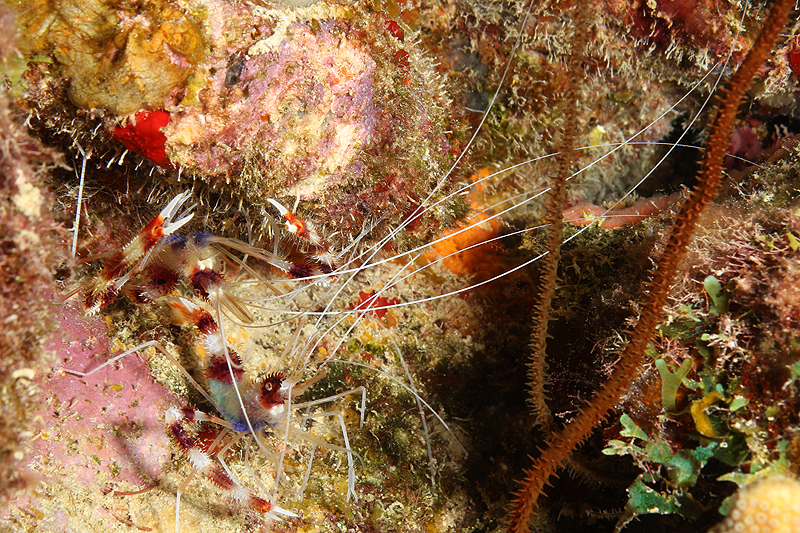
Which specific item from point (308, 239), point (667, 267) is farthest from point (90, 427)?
point (667, 267)

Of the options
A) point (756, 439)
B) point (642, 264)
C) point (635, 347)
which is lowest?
point (756, 439)

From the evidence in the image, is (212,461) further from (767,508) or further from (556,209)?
(767,508)

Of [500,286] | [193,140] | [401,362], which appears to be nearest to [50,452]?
[193,140]

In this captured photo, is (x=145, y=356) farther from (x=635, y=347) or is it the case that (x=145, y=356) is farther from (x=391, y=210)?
(x=635, y=347)

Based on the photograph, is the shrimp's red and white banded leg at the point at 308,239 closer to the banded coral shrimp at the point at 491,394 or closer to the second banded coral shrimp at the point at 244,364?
the second banded coral shrimp at the point at 244,364

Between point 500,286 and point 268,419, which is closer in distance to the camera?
point 268,419

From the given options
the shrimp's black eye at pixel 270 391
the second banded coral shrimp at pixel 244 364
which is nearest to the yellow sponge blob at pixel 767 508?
the second banded coral shrimp at pixel 244 364

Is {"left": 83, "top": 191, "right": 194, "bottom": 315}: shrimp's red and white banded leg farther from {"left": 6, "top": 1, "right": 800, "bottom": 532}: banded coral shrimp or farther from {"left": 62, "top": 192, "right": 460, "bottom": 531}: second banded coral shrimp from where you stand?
{"left": 6, "top": 1, "right": 800, "bottom": 532}: banded coral shrimp

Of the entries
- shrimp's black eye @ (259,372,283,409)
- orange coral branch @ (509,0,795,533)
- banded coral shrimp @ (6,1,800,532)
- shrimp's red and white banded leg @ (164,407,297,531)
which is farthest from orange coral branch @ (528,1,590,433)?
shrimp's red and white banded leg @ (164,407,297,531)

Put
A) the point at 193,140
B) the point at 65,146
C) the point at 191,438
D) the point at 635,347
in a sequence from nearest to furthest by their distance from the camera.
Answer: the point at 635,347 → the point at 193,140 → the point at 65,146 → the point at 191,438
